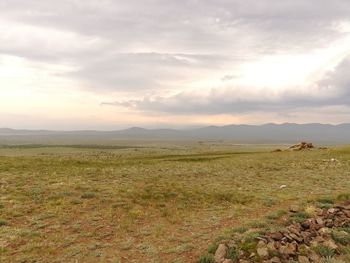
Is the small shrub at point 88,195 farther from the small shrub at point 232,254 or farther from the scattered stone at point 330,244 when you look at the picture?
the scattered stone at point 330,244

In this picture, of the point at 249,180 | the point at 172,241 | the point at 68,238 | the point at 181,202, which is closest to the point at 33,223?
the point at 68,238

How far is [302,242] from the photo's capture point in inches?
587

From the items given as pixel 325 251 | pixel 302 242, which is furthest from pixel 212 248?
pixel 325 251

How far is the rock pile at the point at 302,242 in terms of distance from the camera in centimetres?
1348

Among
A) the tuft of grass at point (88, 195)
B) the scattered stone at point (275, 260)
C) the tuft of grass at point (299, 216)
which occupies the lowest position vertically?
the scattered stone at point (275, 260)

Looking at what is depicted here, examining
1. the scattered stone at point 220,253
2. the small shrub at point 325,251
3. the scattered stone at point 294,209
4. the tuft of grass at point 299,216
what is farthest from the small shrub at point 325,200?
the scattered stone at point 220,253

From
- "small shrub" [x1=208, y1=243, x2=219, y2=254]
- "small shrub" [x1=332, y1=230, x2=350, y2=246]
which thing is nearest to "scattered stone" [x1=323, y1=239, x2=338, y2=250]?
"small shrub" [x1=332, y1=230, x2=350, y2=246]

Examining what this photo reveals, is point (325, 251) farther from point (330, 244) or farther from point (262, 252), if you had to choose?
point (262, 252)

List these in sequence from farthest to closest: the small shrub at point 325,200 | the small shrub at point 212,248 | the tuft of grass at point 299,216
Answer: the small shrub at point 325,200 < the tuft of grass at point 299,216 < the small shrub at point 212,248

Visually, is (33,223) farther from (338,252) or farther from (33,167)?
(33,167)

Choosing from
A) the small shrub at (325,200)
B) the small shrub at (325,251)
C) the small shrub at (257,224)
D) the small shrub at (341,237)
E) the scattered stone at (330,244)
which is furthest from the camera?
the small shrub at (325,200)

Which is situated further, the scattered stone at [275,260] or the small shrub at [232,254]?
the small shrub at [232,254]

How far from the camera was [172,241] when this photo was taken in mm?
16156

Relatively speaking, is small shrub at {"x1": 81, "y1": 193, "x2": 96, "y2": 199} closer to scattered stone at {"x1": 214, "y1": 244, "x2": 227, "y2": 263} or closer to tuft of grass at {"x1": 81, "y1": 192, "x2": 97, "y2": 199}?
tuft of grass at {"x1": 81, "y1": 192, "x2": 97, "y2": 199}
